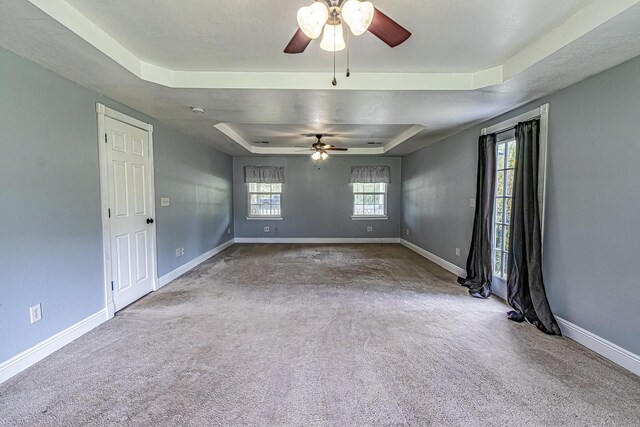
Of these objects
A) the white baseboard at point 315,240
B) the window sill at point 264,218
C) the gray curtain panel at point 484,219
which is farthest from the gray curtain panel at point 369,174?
the gray curtain panel at point 484,219

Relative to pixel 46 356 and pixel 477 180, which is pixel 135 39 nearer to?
pixel 46 356

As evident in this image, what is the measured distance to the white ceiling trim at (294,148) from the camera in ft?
15.9

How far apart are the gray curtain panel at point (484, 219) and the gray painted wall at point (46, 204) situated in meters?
4.40

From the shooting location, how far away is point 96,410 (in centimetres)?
177

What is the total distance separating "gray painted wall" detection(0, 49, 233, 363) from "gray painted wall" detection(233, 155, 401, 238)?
4530 mm

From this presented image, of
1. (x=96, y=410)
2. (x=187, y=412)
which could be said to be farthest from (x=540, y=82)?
(x=96, y=410)

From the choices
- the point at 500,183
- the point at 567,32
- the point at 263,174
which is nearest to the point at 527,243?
the point at 500,183

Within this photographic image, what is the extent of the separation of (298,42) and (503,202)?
127 inches

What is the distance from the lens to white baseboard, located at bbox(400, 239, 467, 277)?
15.4 feet

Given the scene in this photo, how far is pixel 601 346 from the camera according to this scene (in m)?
2.38

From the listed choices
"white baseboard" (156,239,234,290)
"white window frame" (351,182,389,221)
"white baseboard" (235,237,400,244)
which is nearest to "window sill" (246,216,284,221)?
"white baseboard" (235,237,400,244)

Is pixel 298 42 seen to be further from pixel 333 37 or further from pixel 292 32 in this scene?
pixel 292 32

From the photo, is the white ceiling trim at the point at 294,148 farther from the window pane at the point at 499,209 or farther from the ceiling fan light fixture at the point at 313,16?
the ceiling fan light fixture at the point at 313,16

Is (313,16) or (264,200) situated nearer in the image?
(313,16)
